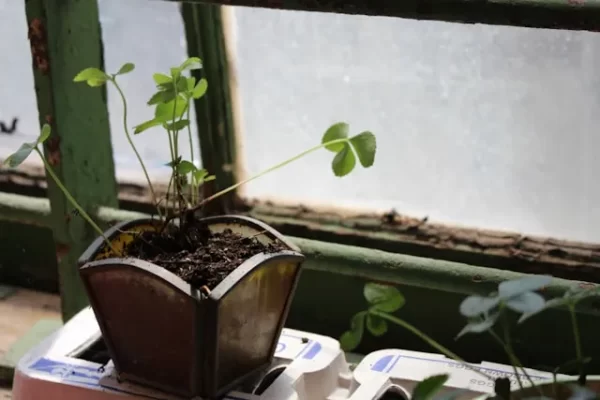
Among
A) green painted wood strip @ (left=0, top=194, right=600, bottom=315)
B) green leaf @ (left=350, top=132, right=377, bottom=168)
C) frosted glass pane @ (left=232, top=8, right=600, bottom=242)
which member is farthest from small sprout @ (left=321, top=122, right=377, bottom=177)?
frosted glass pane @ (left=232, top=8, right=600, bottom=242)

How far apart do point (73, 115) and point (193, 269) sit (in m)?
0.42

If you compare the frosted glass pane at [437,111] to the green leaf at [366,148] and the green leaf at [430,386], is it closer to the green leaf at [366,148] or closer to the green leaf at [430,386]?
the green leaf at [366,148]

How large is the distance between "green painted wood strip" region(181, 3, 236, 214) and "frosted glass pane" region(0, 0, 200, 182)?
0.13 ft

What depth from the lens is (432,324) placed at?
124 cm

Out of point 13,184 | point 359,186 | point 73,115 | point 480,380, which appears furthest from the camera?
point 13,184

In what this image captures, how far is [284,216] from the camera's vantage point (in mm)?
1394

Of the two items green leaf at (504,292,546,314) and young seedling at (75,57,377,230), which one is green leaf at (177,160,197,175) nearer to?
young seedling at (75,57,377,230)

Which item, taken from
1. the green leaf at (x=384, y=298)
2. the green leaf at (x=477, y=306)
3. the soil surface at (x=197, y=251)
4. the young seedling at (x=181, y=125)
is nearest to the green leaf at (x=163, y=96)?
the young seedling at (x=181, y=125)

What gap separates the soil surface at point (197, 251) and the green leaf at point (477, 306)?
0.93 ft

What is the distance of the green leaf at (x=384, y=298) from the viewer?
84cm

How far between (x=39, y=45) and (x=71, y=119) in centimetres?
11

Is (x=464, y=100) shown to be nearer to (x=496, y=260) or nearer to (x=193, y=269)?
(x=496, y=260)

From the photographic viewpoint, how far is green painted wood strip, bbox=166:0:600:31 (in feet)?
2.77

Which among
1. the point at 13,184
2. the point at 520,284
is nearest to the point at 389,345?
the point at 520,284
